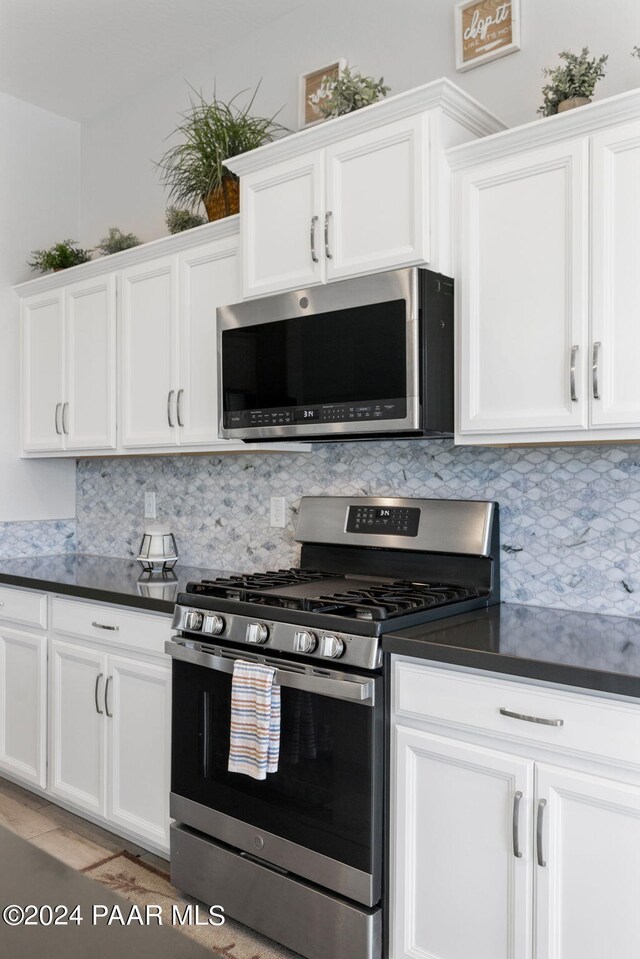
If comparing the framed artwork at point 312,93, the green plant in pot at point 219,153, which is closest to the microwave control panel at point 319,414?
the green plant in pot at point 219,153

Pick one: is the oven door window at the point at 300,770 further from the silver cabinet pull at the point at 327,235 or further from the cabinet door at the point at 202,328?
the silver cabinet pull at the point at 327,235

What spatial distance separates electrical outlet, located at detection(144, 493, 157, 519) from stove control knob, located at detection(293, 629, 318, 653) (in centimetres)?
173

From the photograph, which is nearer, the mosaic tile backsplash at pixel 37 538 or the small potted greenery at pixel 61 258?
the small potted greenery at pixel 61 258

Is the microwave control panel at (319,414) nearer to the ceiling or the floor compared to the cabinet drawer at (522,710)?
nearer to the ceiling

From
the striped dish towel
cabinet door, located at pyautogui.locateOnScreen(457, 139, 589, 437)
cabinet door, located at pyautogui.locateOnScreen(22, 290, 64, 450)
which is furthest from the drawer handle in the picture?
cabinet door, located at pyautogui.locateOnScreen(22, 290, 64, 450)

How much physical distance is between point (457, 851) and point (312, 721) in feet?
1.52

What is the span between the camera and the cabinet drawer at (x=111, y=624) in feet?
8.38

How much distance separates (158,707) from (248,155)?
185cm

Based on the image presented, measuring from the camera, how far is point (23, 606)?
3.13 m

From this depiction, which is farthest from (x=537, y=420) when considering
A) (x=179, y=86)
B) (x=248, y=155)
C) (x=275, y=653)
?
(x=179, y=86)

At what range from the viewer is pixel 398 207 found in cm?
219

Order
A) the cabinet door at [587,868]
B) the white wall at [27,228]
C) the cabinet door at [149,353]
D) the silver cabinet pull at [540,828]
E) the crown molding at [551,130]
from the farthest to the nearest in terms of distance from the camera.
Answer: the white wall at [27,228] < the cabinet door at [149,353] < the crown molding at [551,130] < the silver cabinet pull at [540,828] < the cabinet door at [587,868]

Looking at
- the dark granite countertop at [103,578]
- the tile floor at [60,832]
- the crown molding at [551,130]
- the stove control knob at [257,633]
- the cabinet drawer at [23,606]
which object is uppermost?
the crown molding at [551,130]

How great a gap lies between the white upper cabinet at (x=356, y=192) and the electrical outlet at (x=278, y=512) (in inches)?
33.2
